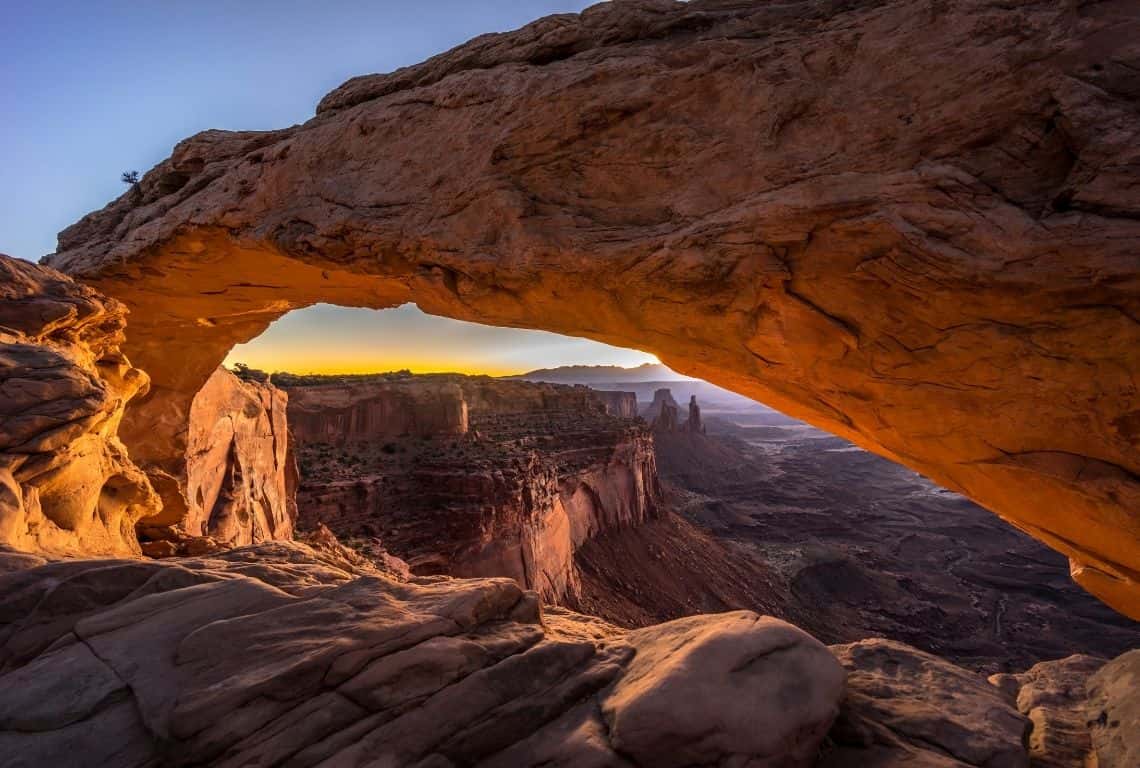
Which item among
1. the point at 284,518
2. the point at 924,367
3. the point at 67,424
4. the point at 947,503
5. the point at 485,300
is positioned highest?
the point at 485,300

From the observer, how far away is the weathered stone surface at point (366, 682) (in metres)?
2.97

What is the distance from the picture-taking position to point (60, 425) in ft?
18.6

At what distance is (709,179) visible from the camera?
19.0 feet

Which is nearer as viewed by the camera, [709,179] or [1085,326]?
[1085,326]

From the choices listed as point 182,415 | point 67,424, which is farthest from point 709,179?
point 182,415

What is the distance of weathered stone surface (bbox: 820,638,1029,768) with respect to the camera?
325cm

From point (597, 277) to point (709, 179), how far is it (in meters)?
1.70

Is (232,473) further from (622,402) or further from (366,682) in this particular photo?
(622,402)

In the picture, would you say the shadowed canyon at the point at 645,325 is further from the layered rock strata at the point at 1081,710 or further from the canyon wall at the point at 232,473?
the canyon wall at the point at 232,473

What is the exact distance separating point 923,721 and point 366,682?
3.88 metres

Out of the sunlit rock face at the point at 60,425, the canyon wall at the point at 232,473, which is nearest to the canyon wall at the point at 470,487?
the canyon wall at the point at 232,473

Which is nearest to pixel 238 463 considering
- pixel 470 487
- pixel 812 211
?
pixel 470 487

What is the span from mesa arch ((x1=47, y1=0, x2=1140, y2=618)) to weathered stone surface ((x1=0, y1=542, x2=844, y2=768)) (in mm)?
3513

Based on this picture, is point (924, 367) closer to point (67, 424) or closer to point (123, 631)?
point (123, 631)
